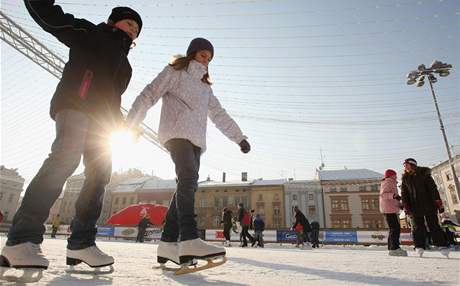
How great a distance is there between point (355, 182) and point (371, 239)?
26.1m

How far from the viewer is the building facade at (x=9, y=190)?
165 feet

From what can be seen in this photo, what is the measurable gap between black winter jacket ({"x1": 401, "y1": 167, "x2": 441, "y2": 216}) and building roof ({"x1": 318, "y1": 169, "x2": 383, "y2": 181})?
134 ft

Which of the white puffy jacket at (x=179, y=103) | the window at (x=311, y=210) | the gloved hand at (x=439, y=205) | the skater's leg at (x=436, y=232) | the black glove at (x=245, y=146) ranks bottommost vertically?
the skater's leg at (x=436, y=232)

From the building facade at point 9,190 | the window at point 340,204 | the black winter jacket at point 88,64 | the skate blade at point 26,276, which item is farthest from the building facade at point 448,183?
the building facade at point 9,190

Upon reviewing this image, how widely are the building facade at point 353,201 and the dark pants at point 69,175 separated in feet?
140

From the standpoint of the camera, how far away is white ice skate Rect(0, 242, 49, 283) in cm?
143

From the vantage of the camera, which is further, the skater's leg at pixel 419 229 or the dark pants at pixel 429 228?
the skater's leg at pixel 419 229

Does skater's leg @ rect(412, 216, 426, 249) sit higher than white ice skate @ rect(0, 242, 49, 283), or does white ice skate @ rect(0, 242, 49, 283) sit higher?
skater's leg @ rect(412, 216, 426, 249)

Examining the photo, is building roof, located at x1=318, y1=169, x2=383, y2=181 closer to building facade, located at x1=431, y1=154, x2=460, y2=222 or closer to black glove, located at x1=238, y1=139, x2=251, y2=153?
building facade, located at x1=431, y1=154, x2=460, y2=222

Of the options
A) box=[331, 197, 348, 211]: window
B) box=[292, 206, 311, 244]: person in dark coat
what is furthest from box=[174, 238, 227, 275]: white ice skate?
box=[331, 197, 348, 211]: window

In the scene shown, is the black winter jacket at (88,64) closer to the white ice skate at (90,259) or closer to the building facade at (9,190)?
the white ice skate at (90,259)

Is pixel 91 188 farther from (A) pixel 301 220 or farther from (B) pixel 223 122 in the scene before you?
(A) pixel 301 220

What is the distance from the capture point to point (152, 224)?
71.6ft

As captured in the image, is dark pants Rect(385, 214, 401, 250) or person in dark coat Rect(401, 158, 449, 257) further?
dark pants Rect(385, 214, 401, 250)
